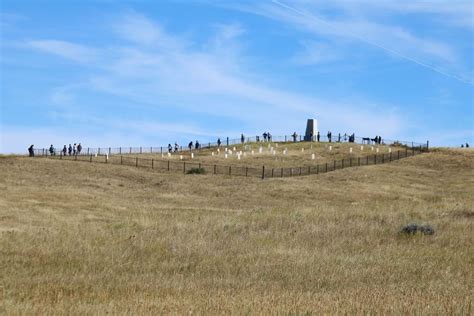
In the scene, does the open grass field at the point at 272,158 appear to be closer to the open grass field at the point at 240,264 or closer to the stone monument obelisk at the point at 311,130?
the stone monument obelisk at the point at 311,130

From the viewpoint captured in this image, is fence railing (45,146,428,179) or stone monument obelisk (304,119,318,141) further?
stone monument obelisk (304,119,318,141)

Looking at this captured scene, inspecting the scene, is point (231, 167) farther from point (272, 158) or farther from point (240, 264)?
point (240, 264)

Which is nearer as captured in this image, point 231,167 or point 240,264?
point 240,264

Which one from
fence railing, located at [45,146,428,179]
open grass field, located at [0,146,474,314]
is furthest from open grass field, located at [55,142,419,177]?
open grass field, located at [0,146,474,314]

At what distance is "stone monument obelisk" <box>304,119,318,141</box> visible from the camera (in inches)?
4595

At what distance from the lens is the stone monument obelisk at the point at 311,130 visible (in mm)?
116719

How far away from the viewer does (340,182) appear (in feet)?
208

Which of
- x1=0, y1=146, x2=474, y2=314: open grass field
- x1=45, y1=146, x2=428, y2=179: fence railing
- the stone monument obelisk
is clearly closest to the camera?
x1=0, y1=146, x2=474, y2=314: open grass field

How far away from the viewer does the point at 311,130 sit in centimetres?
11719

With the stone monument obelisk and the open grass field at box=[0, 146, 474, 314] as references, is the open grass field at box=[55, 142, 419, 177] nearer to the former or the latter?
the stone monument obelisk

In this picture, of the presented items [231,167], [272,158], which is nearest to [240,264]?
[231,167]

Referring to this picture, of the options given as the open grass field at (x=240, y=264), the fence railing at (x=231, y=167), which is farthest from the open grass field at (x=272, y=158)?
the open grass field at (x=240, y=264)

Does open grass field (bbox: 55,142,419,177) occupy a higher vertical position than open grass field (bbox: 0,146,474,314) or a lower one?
higher

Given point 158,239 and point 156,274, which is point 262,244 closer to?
point 158,239
